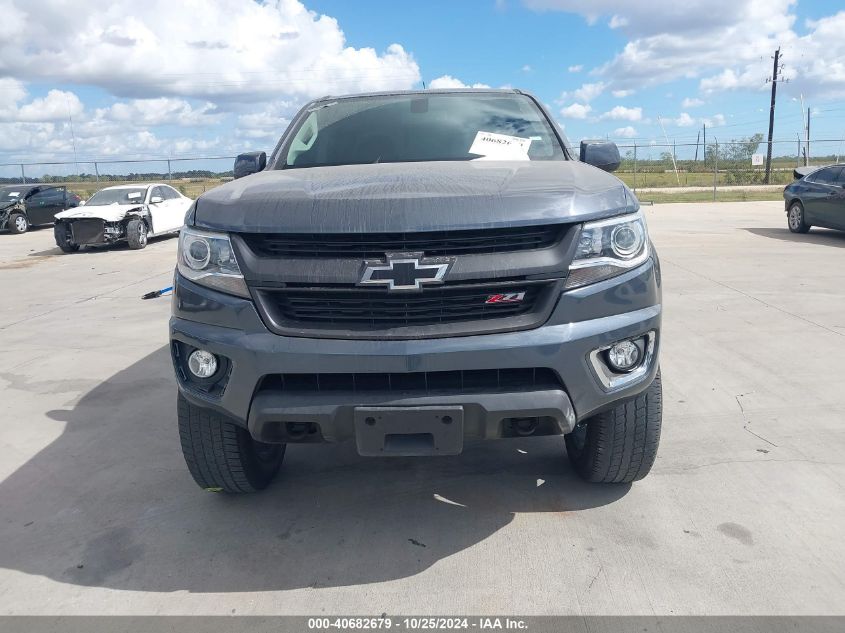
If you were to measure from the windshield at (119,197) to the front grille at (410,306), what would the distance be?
550 inches

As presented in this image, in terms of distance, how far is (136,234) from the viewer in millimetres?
14234

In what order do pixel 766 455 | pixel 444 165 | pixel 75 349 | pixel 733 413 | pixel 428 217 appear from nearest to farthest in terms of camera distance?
pixel 428 217, pixel 444 165, pixel 766 455, pixel 733 413, pixel 75 349

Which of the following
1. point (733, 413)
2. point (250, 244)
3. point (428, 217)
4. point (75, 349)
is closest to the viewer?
point (428, 217)

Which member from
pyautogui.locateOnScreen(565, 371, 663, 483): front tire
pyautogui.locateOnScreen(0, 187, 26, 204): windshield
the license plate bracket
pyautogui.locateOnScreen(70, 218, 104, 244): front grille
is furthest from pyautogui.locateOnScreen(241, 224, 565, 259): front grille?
pyautogui.locateOnScreen(0, 187, 26, 204): windshield

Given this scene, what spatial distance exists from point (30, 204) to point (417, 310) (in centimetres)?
2043

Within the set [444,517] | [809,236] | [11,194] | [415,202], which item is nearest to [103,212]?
[11,194]

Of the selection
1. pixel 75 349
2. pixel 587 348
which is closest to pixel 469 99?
pixel 587 348

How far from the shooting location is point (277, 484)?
338 centimetres

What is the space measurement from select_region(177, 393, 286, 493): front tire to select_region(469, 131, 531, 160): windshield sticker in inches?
72.6

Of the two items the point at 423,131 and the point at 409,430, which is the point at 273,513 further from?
the point at 423,131

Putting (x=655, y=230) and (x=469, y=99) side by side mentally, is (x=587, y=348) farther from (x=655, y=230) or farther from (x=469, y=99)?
(x=655, y=230)

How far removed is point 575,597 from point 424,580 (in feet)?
1.82

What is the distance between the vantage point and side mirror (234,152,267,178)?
4027 mm

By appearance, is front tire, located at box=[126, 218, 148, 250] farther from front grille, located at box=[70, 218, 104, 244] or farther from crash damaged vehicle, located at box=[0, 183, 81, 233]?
crash damaged vehicle, located at box=[0, 183, 81, 233]
